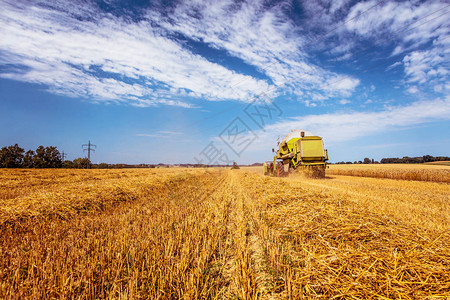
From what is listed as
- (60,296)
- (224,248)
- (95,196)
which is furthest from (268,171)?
(60,296)

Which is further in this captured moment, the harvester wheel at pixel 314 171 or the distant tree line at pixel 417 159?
the distant tree line at pixel 417 159

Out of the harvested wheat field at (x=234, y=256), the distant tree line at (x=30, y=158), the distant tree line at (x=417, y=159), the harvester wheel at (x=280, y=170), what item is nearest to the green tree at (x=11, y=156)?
the distant tree line at (x=30, y=158)

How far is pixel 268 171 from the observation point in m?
22.5

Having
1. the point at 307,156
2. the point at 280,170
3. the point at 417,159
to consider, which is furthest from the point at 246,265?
the point at 417,159

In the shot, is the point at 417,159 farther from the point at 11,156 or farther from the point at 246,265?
the point at 11,156

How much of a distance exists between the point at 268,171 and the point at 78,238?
20.3 meters

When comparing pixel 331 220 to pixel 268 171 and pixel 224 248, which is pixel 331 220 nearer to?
pixel 224 248

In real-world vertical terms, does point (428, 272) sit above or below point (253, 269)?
above

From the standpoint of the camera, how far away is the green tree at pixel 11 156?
3094 cm

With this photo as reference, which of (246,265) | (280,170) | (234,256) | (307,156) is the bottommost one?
(234,256)

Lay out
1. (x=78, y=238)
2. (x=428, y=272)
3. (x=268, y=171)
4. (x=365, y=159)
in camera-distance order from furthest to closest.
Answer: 1. (x=365, y=159)
2. (x=268, y=171)
3. (x=78, y=238)
4. (x=428, y=272)

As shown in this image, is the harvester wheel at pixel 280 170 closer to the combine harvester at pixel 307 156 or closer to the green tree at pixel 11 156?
the combine harvester at pixel 307 156

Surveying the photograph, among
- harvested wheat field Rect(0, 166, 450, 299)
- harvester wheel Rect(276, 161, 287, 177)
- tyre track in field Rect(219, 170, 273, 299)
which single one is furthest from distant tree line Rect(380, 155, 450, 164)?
tyre track in field Rect(219, 170, 273, 299)

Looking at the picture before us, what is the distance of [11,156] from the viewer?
31766 millimetres
